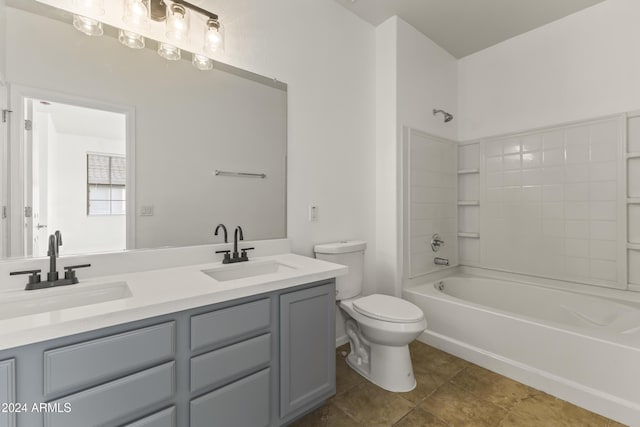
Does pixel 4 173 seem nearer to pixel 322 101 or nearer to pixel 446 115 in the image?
pixel 322 101

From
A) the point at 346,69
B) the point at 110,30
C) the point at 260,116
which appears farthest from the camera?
the point at 346,69

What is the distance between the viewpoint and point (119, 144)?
1350 millimetres

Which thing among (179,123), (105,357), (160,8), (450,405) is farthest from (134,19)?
(450,405)

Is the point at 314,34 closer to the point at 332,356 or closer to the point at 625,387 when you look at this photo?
the point at 332,356

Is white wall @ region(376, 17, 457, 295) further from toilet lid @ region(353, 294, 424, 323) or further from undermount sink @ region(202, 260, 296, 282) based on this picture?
undermount sink @ region(202, 260, 296, 282)

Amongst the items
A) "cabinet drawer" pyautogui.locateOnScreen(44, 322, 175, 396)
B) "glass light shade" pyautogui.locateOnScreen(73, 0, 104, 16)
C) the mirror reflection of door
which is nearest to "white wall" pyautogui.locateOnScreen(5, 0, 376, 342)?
"glass light shade" pyautogui.locateOnScreen(73, 0, 104, 16)

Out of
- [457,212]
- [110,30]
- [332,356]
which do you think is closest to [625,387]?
[332,356]

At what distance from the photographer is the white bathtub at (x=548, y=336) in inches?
59.6

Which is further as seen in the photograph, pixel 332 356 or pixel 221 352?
pixel 332 356

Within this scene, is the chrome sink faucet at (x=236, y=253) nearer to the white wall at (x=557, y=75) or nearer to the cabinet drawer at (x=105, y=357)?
the cabinet drawer at (x=105, y=357)

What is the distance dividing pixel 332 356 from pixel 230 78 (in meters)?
1.68

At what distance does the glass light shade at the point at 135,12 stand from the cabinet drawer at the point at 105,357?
138 centimetres

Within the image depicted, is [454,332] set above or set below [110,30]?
below

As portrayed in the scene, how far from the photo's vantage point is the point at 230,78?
1700mm
